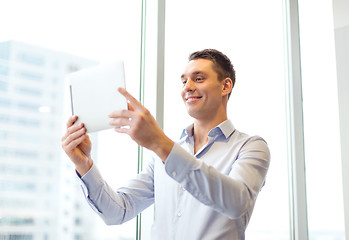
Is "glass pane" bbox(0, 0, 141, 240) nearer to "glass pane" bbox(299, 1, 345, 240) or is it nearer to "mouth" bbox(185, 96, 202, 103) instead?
"mouth" bbox(185, 96, 202, 103)

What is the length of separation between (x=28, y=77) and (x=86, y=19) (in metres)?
0.40

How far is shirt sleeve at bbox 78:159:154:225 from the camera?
4.69 ft

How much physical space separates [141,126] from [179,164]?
151 millimetres

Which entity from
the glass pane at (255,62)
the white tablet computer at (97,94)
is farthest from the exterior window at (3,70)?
the glass pane at (255,62)

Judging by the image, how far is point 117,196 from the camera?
1.52 meters

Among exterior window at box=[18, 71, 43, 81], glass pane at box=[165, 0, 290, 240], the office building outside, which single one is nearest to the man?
the office building outside

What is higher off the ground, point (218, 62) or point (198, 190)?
point (218, 62)

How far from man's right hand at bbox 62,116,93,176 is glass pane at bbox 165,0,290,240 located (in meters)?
0.82

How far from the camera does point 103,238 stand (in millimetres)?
1794

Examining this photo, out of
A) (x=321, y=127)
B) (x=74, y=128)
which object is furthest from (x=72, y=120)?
(x=321, y=127)

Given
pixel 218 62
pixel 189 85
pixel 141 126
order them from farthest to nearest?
1. pixel 218 62
2. pixel 189 85
3. pixel 141 126

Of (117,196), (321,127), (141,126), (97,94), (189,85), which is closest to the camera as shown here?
(141,126)

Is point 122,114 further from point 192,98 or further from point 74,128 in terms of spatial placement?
point 192,98

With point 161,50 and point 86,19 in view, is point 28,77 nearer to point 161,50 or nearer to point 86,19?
point 86,19
